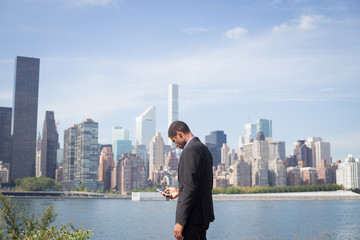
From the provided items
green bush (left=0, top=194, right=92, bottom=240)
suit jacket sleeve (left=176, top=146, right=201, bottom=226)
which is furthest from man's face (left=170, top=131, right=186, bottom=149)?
green bush (left=0, top=194, right=92, bottom=240)

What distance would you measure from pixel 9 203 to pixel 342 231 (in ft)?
193

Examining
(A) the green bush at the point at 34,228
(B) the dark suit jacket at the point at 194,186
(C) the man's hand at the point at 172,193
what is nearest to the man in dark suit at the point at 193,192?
(B) the dark suit jacket at the point at 194,186

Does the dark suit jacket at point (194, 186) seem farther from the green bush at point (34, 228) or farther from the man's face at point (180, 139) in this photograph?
the green bush at point (34, 228)

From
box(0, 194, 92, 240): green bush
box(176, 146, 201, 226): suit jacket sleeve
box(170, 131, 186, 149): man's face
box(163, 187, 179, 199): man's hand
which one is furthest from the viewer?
box(0, 194, 92, 240): green bush

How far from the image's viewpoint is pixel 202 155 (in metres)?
7.20

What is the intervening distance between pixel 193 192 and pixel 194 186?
0.09 meters

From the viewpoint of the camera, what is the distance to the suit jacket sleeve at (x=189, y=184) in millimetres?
7062

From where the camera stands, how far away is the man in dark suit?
23.2 ft

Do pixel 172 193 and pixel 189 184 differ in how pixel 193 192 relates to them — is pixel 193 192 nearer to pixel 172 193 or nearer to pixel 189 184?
pixel 189 184

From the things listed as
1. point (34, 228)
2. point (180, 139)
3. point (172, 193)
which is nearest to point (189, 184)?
point (180, 139)

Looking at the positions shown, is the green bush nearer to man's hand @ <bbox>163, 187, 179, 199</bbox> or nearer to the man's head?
man's hand @ <bbox>163, 187, 179, 199</bbox>

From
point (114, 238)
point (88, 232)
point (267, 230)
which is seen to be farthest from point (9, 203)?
point (267, 230)

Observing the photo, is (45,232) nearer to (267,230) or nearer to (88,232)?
(88,232)

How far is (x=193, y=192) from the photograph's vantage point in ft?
23.2
